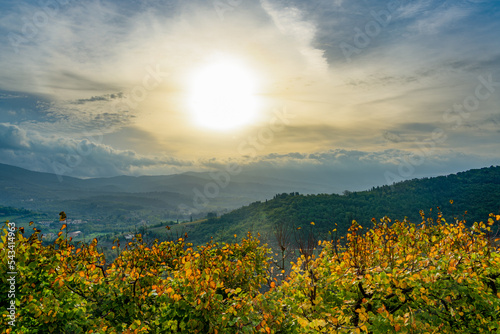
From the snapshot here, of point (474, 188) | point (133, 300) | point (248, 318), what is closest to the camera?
point (248, 318)

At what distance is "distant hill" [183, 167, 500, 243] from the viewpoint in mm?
92312

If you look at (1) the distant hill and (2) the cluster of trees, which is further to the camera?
(1) the distant hill

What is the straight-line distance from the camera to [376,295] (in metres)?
5.92

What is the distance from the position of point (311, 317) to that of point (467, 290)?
10.6ft

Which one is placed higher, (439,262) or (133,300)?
(439,262)

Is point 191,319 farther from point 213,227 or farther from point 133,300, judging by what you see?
point 213,227

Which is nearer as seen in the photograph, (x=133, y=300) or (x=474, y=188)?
(x=133, y=300)

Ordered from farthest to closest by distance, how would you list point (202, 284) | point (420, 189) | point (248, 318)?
point (420, 189) < point (202, 284) < point (248, 318)

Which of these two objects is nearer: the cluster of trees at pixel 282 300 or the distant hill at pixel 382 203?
the cluster of trees at pixel 282 300

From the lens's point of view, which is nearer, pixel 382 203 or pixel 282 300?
pixel 282 300

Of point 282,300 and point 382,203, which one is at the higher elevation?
point 382,203

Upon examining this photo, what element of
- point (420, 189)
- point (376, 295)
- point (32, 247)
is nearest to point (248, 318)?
point (376, 295)

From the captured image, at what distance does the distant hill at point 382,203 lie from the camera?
92312 mm

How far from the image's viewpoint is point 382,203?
105 m
